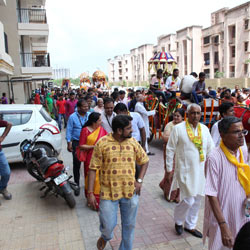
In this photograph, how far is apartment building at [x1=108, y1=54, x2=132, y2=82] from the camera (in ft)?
291

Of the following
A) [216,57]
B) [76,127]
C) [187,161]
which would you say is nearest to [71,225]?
[76,127]

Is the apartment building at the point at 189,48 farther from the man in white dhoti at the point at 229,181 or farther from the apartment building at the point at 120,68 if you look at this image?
the man in white dhoti at the point at 229,181

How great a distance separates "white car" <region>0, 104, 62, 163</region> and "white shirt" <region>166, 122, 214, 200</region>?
3958mm

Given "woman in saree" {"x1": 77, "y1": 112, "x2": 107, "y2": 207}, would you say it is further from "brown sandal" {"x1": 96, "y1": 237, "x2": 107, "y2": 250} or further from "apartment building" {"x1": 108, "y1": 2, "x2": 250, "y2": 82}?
"apartment building" {"x1": 108, "y1": 2, "x2": 250, "y2": 82}

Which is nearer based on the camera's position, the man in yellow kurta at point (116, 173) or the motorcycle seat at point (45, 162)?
the man in yellow kurta at point (116, 173)

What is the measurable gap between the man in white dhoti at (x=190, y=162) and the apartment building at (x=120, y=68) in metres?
84.4

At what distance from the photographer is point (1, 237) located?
378 centimetres

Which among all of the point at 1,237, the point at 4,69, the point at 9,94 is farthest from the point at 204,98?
the point at 9,94

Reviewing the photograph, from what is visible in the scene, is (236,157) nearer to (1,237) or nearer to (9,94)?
(1,237)

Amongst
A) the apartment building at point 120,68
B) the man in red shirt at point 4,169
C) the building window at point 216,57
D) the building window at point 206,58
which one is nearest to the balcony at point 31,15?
the man in red shirt at point 4,169

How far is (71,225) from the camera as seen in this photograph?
159 inches

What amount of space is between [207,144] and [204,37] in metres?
43.6

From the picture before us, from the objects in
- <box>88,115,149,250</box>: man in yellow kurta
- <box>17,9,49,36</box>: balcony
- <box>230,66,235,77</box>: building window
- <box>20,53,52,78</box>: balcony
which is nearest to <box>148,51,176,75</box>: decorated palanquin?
<box>20,53,52,78</box>: balcony

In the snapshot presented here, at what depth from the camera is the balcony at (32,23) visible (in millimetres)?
17469
